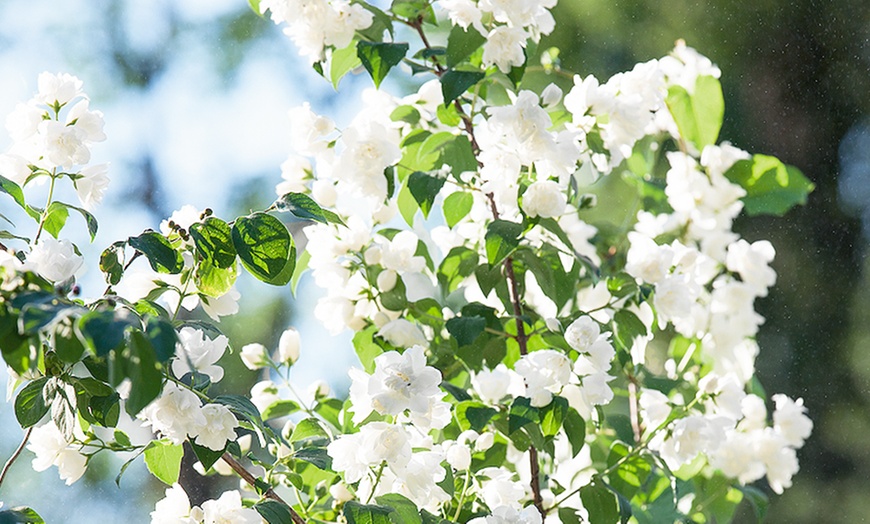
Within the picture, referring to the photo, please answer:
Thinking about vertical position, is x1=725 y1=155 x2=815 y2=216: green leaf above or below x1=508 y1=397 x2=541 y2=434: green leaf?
above

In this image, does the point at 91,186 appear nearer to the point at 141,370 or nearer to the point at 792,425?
the point at 141,370

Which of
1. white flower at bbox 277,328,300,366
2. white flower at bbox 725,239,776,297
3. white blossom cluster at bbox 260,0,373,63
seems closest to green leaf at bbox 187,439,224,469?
white flower at bbox 277,328,300,366

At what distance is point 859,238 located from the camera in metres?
1.96

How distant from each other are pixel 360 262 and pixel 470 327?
119mm

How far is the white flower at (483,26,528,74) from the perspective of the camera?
28.6 inches

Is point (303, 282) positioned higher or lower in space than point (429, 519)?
lower

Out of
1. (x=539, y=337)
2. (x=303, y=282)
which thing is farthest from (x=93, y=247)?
(x=539, y=337)

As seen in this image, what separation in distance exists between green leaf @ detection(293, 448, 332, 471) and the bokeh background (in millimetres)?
610

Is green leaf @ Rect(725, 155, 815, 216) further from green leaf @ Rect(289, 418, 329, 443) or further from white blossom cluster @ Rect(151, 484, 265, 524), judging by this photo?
white blossom cluster @ Rect(151, 484, 265, 524)

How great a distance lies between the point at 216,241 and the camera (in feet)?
1.89

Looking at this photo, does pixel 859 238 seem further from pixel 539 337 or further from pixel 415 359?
pixel 415 359

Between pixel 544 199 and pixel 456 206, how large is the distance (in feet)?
0.36

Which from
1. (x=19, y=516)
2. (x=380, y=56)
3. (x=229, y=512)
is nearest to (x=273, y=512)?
(x=229, y=512)

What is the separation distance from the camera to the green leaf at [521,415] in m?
0.68
